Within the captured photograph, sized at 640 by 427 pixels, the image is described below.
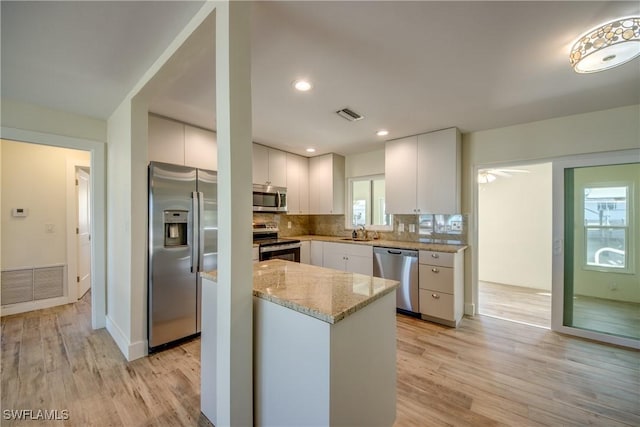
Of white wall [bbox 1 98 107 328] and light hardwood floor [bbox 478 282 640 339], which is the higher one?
white wall [bbox 1 98 107 328]

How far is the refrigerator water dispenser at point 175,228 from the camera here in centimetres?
249

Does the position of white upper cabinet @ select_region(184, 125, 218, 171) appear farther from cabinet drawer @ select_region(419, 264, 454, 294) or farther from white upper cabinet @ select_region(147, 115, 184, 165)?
cabinet drawer @ select_region(419, 264, 454, 294)

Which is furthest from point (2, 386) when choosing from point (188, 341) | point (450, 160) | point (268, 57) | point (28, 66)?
point (450, 160)

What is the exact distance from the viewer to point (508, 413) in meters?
1.71

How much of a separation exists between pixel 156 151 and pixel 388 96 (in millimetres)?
2442

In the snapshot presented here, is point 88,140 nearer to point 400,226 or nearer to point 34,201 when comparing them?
point 34,201

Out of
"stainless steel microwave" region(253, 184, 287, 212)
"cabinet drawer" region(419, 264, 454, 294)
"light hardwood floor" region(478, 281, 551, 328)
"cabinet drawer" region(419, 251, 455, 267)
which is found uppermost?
"stainless steel microwave" region(253, 184, 287, 212)

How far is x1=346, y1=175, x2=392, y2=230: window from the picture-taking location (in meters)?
4.37

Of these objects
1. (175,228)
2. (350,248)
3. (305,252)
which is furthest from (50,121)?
(350,248)

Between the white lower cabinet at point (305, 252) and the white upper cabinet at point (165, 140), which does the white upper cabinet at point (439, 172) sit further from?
the white upper cabinet at point (165, 140)

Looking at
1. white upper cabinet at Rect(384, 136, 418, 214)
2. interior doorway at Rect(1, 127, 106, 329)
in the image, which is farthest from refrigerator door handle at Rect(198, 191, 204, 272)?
white upper cabinet at Rect(384, 136, 418, 214)

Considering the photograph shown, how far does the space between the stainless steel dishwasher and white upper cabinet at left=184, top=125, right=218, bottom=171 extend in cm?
251

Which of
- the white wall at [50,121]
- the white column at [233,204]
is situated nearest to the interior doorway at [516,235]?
the white column at [233,204]

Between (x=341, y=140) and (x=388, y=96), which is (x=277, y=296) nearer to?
(x=388, y=96)
